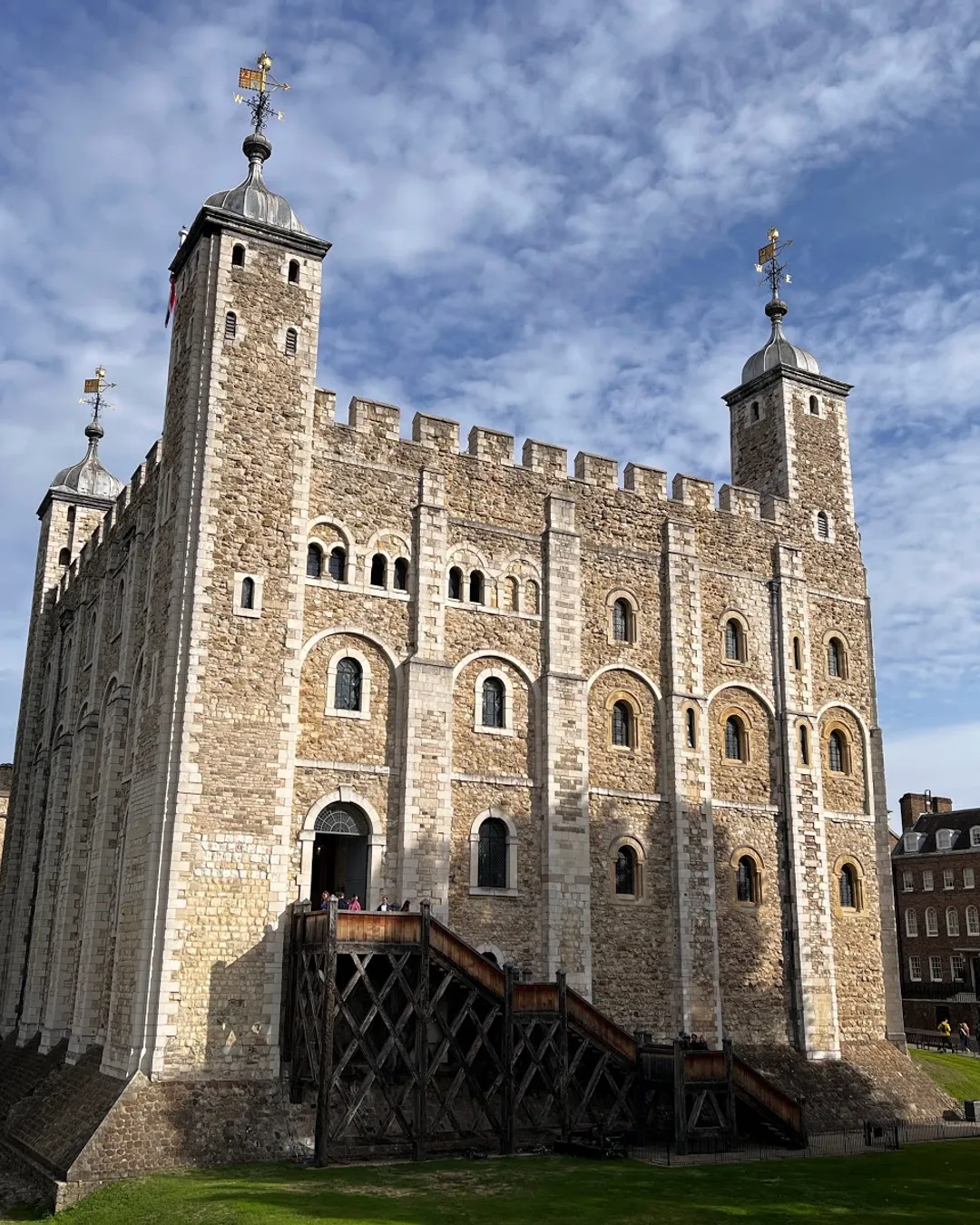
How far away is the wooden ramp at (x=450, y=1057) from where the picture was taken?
2120 centimetres

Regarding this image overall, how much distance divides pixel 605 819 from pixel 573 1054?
617cm

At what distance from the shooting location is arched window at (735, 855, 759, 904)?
3014 centimetres

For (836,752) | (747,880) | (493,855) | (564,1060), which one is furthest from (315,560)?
(836,752)

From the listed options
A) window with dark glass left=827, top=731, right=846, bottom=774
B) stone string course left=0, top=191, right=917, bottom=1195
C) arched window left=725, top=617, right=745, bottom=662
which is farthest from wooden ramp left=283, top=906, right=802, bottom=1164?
arched window left=725, top=617, right=745, bottom=662

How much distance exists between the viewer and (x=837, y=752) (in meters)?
33.0

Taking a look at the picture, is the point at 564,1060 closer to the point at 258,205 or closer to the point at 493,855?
the point at 493,855

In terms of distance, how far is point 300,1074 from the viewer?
21828 millimetres

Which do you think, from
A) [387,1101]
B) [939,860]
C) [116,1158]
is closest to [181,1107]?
[116,1158]

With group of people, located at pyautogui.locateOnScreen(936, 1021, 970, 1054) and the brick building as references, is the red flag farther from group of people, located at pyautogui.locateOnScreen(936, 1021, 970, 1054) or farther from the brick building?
the brick building

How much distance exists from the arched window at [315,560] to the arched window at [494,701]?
4.65 metres

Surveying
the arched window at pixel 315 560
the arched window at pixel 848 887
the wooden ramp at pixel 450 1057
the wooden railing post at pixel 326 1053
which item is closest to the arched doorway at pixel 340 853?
the wooden ramp at pixel 450 1057

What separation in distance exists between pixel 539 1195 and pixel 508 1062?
416 cm

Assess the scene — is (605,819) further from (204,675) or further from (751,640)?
(204,675)

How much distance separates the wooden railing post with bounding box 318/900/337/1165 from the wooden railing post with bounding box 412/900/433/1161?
66.1 inches
